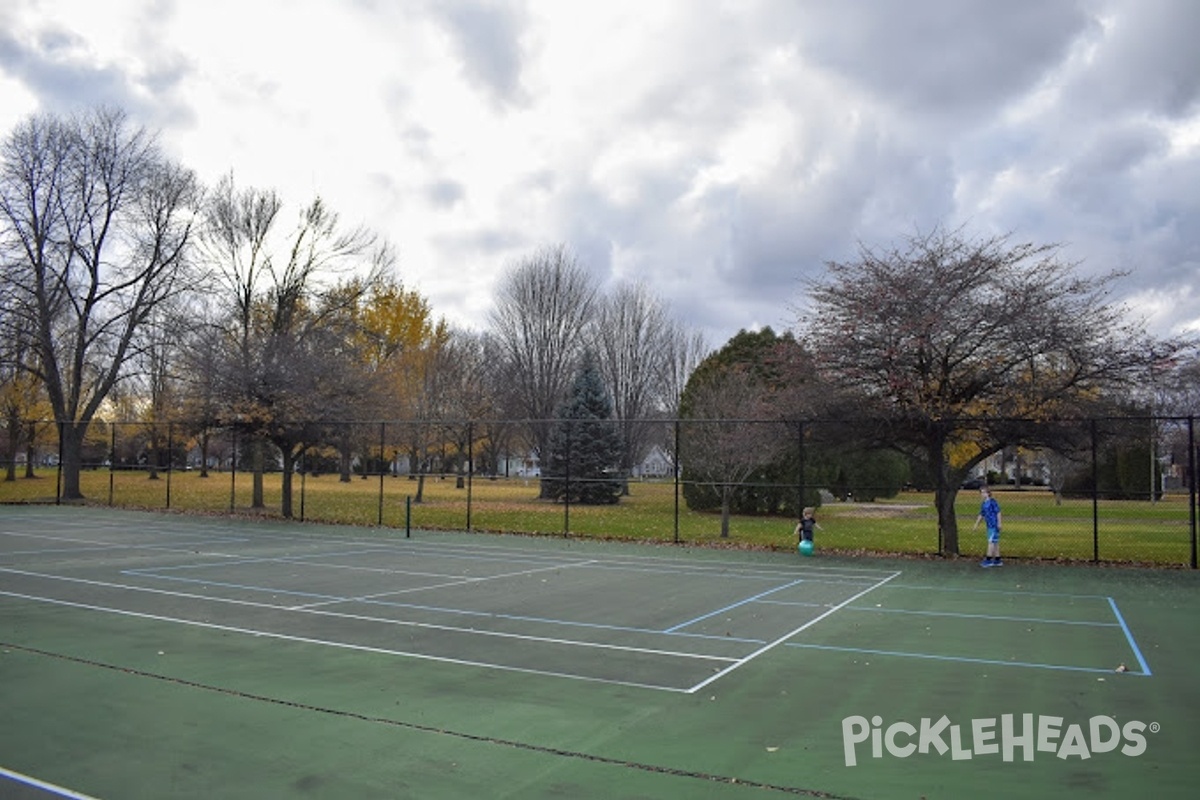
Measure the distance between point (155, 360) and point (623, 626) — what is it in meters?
35.0

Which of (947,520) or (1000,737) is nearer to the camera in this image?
(1000,737)

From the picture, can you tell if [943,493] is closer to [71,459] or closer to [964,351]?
[964,351]

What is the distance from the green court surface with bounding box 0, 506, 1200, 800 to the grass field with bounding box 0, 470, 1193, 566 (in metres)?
6.77

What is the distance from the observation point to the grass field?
21.5 meters

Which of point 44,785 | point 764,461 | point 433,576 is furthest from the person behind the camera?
point 764,461

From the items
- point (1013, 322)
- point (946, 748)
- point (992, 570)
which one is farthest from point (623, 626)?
point (1013, 322)

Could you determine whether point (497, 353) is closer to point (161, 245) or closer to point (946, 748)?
point (161, 245)

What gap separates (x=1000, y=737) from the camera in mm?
6184

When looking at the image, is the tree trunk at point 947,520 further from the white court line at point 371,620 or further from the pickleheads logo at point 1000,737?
the pickleheads logo at point 1000,737

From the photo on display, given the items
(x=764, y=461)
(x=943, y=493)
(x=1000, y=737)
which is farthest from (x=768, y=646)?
(x=764, y=461)

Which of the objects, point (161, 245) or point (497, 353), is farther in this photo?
point (497, 353)

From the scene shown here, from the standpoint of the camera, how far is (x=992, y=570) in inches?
658

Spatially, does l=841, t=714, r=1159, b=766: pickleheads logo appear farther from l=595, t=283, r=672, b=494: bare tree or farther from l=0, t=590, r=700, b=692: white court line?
l=595, t=283, r=672, b=494: bare tree

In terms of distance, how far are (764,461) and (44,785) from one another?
68.5 ft
